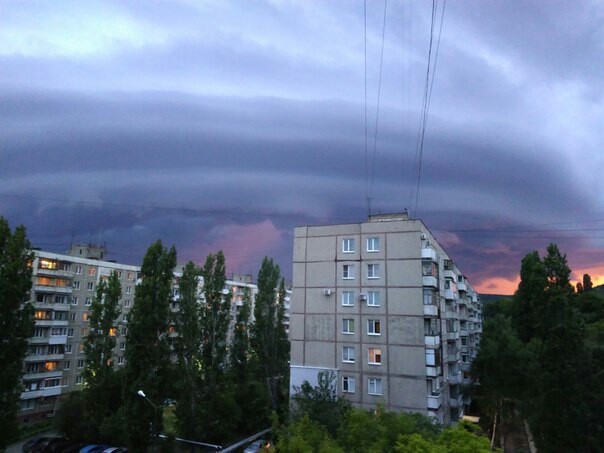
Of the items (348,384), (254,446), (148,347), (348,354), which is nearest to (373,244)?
(348,354)

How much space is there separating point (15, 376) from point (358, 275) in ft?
85.8

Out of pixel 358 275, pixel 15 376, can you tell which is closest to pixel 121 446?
pixel 15 376

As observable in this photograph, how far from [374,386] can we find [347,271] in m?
9.69

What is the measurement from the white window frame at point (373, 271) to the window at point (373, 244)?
1.30 meters

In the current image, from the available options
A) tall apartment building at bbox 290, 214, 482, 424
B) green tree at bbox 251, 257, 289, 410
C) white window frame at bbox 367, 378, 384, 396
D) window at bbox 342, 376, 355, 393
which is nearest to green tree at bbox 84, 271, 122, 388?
green tree at bbox 251, 257, 289, 410

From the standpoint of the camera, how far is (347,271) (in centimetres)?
3741

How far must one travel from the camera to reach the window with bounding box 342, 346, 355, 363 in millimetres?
35500

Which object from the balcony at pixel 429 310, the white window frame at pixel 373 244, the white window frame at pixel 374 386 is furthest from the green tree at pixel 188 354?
the balcony at pixel 429 310

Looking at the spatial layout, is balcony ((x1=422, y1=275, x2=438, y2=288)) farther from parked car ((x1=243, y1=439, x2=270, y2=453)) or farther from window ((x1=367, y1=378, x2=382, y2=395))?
parked car ((x1=243, y1=439, x2=270, y2=453))

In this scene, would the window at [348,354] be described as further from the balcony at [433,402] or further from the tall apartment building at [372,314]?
the balcony at [433,402]

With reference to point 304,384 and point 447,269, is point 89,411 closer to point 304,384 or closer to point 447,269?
point 304,384

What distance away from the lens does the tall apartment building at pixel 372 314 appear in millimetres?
33500

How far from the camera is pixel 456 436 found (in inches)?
691

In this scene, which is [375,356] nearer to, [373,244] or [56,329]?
[373,244]
